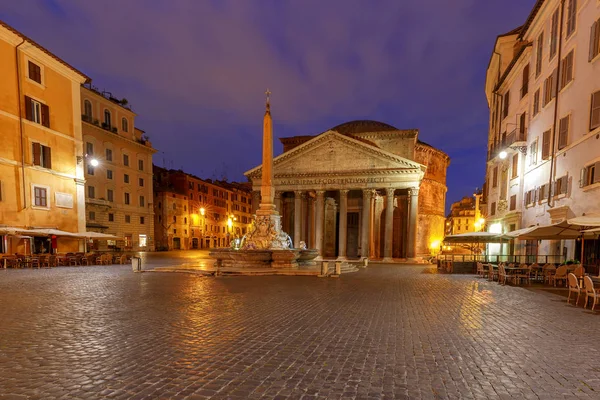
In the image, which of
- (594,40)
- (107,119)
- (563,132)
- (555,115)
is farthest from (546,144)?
(107,119)

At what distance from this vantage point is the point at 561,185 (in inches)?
608

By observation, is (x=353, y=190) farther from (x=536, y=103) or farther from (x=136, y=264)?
(x=136, y=264)

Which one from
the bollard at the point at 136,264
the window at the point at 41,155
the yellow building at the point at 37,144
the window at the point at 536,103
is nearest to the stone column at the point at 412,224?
the window at the point at 536,103

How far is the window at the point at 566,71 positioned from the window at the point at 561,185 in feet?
15.2

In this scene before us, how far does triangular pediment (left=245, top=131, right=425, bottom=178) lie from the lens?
30109 millimetres

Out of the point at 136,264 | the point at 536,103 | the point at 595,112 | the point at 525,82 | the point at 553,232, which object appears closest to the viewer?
the point at 553,232

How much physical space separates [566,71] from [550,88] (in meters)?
1.86

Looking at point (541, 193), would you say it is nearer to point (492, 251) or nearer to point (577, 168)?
point (577, 168)

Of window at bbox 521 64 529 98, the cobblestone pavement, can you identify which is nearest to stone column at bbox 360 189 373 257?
window at bbox 521 64 529 98

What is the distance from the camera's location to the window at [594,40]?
13109mm

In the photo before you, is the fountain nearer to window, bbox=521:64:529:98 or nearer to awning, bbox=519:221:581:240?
awning, bbox=519:221:581:240

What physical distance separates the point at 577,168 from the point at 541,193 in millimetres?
3742

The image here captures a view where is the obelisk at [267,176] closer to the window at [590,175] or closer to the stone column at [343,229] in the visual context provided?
the stone column at [343,229]

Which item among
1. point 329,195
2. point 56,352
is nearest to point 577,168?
point 56,352
